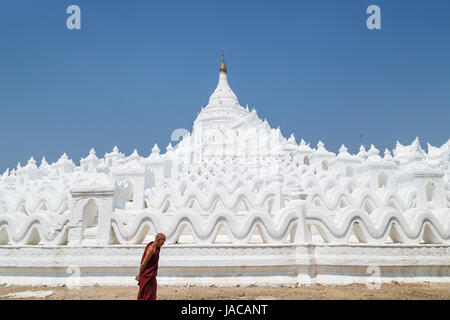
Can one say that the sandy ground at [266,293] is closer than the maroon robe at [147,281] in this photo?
No

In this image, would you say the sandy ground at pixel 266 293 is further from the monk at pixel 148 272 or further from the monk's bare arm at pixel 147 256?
the monk's bare arm at pixel 147 256

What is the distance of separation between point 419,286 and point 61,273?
25.4 feet

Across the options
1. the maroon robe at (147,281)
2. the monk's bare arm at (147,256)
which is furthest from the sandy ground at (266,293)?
the monk's bare arm at (147,256)

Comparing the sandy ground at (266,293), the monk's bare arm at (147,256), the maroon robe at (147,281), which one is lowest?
the sandy ground at (266,293)

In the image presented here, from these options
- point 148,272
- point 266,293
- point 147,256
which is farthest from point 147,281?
point 266,293

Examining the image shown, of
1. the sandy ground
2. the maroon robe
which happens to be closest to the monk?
the maroon robe

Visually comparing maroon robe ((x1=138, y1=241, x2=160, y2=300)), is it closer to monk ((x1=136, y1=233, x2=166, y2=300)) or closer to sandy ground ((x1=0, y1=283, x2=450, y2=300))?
monk ((x1=136, y1=233, x2=166, y2=300))

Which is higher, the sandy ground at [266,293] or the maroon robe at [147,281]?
the maroon robe at [147,281]

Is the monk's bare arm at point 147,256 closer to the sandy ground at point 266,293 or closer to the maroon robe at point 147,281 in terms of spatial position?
the maroon robe at point 147,281

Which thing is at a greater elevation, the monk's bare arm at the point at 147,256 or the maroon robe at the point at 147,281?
the monk's bare arm at the point at 147,256

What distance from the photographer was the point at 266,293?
6.14 metres

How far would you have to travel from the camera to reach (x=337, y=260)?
22.3 feet

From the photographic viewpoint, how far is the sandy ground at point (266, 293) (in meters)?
5.87

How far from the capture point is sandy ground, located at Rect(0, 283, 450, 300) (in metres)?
5.87
